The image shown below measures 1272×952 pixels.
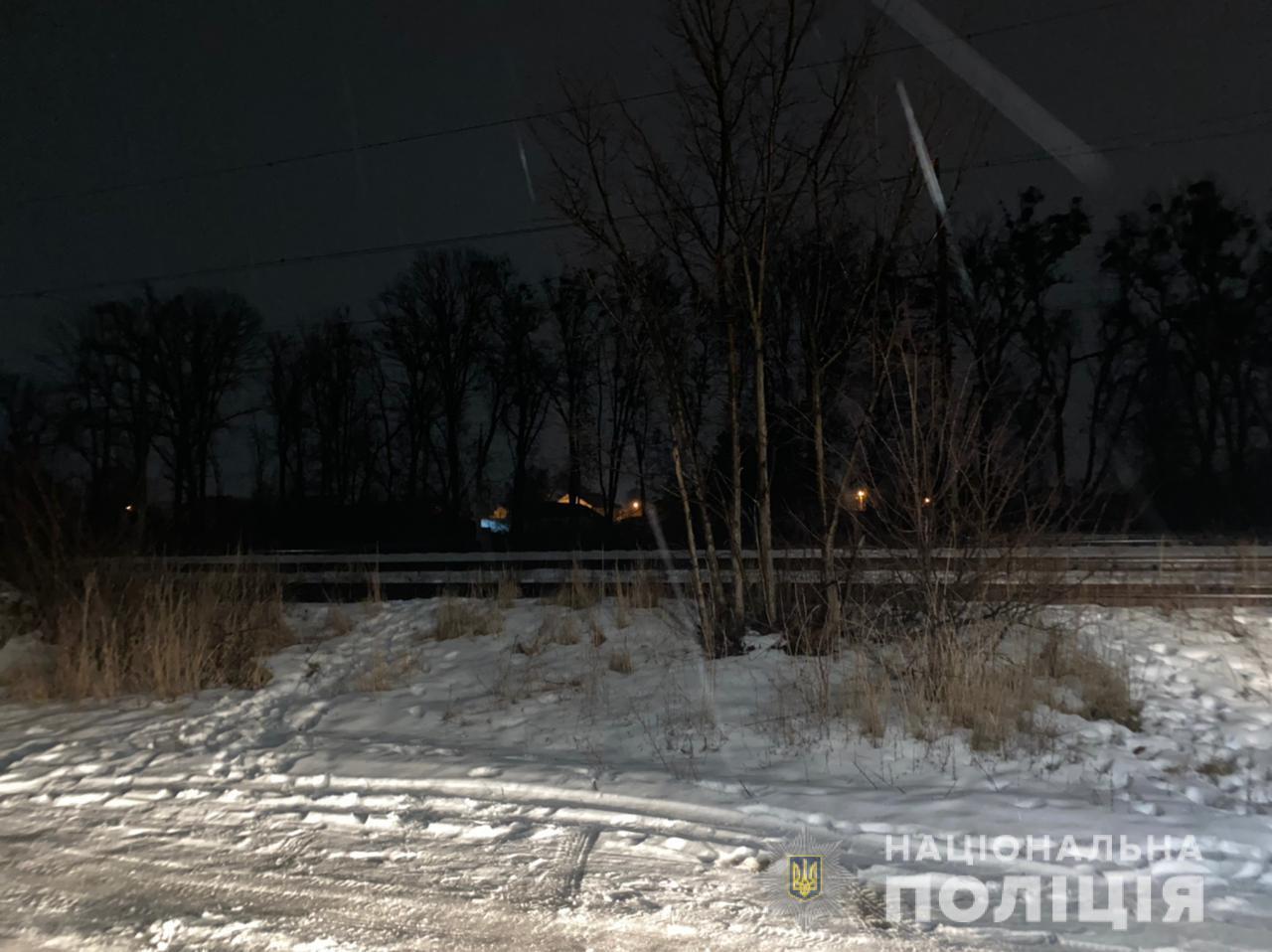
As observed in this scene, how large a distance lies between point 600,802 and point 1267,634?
7.46 meters

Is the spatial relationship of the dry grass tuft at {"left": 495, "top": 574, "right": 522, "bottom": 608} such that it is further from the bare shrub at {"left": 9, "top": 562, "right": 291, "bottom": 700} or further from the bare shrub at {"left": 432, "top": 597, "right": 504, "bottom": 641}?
the bare shrub at {"left": 9, "top": 562, "right": 291, "bottom": 700}

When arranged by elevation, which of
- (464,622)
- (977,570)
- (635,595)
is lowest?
(464,622)

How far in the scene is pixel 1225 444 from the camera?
1417 inches

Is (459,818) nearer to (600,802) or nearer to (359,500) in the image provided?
(600,802)

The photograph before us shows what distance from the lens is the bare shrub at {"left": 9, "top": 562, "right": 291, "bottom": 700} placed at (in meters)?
8.88

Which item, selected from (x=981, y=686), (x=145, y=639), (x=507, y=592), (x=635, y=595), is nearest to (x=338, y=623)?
(x=507, y=592)

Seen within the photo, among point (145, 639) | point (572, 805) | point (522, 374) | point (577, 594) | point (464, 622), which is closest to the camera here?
point (572, 805)

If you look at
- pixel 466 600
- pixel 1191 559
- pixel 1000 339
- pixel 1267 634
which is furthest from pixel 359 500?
pixel 1267 634

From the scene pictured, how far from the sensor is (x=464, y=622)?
37.5 feet

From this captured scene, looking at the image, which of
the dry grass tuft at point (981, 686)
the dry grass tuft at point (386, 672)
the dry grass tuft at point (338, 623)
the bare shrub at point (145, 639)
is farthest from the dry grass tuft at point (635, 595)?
the bare shrub at point (145, 639)

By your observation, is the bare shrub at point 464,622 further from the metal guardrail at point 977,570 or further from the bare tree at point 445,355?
the bare tree at point 445,355

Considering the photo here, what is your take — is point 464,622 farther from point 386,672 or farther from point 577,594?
point 386,672

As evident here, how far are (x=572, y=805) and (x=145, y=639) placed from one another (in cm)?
570

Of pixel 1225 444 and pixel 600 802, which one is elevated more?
pixel 1225 444
